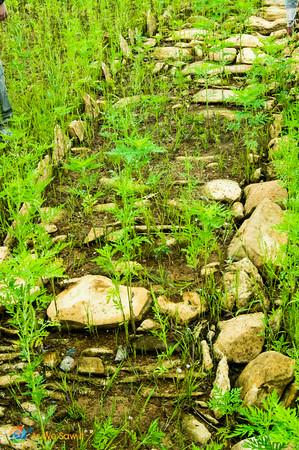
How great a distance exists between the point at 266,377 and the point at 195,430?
41cm

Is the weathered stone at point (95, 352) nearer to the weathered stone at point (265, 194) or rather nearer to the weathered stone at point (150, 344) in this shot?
the weathered stone at point (150, 344)

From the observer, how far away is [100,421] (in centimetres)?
259

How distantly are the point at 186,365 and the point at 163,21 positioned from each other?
19.1 feet

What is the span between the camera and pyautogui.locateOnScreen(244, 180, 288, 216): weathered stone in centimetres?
381

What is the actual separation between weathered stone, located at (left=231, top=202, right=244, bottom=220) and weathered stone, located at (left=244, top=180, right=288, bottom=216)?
0.04 meters

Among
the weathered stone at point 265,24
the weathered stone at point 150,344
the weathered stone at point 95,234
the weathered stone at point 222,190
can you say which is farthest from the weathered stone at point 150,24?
the weathered stone at point 150,344

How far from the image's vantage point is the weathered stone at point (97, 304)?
3105mm

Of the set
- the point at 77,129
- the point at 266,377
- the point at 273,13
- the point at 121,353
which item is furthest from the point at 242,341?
the point at 273,13

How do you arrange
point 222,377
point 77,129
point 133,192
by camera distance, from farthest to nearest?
1. point 77,129
2. point 133,192
3. point 222,377

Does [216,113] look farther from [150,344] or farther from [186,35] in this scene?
[150,344]

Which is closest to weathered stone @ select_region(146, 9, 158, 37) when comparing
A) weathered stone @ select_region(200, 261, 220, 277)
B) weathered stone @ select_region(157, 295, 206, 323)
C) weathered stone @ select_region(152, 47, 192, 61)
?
weathered stone @ select_region(152, 47, 192, 61)

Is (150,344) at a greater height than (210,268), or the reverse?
(210,268)

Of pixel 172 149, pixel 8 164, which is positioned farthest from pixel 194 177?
pixel 8 164

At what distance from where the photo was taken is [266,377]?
99.7 inches
